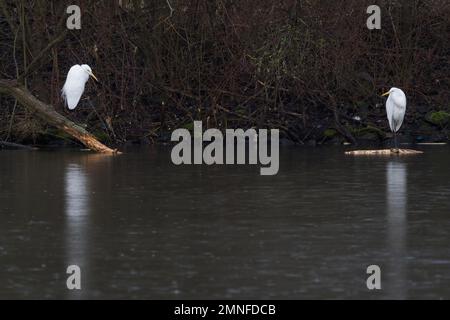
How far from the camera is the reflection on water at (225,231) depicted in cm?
960

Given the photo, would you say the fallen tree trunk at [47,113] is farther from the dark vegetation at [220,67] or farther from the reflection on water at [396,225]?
the reflection on water at [396,225]

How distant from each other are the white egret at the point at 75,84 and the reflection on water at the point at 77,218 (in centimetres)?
612

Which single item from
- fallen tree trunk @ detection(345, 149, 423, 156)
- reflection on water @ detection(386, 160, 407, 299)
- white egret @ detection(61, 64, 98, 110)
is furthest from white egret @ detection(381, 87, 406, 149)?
white egret @ detection(61, 64, 98, 110)

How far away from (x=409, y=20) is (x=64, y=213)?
56.9 ft

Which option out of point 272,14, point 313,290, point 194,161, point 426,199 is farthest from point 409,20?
point 313,290

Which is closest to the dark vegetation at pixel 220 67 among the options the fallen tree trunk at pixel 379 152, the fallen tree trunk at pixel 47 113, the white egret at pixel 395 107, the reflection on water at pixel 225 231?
the white egret at pixel 395 107

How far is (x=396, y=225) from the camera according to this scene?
42.3ft

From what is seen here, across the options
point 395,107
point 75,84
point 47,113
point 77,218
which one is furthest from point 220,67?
point 77,218

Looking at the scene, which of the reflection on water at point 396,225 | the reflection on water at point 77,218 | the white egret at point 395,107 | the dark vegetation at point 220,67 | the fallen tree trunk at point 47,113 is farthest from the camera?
the dark vegetation at point 220,67

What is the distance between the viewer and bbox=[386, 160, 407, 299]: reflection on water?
31.5ft

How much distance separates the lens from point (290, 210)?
14.3m

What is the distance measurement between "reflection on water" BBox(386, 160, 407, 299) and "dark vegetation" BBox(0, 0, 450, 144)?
25.6 ft

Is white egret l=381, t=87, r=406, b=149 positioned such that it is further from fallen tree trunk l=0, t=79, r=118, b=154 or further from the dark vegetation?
fallen tree trunk l=0, t=79, r=118, b=154

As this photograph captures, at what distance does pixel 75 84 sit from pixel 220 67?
410 cm
